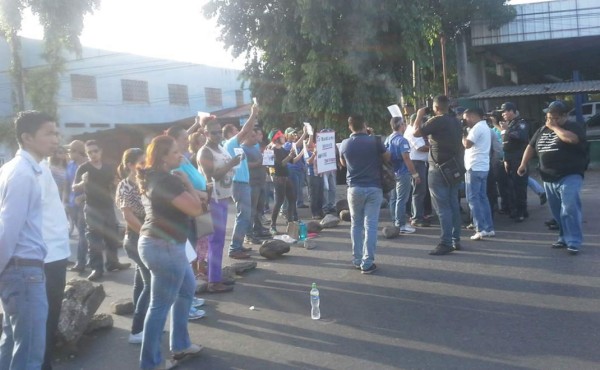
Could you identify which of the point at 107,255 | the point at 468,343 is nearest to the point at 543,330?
the point at 468,343

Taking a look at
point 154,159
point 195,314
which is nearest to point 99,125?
point 195,314

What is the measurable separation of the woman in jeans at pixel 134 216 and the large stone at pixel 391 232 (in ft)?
15.1

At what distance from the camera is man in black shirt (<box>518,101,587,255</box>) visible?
7082 millimetres

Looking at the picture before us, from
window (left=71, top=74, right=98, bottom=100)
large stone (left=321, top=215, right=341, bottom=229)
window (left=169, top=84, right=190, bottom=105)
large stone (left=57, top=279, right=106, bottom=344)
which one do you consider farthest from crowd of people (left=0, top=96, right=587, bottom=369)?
window (left=169, top=84, right=190, bottom=105)

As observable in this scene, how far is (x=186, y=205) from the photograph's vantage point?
13.5ft

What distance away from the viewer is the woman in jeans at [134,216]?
194 inches

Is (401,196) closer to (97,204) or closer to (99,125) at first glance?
(97,204)

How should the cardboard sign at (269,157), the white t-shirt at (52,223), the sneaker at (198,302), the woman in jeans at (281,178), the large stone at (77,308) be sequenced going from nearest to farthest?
the white t-shirt at (52,223)
the large stone at (77,308)
the sneaker at (198,302)
the cardboard sign at (269,157)
the woman in jeans at (281,178)

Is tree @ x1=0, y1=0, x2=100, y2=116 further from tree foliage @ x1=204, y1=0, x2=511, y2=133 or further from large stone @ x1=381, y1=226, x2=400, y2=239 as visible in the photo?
large stone @ x1=381, y1=226, x2=400, y2=239

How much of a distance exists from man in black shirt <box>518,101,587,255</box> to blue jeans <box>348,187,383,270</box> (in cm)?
218

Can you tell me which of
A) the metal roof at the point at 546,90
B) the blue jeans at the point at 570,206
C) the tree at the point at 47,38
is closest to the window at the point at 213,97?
the tree at the point at 47,38

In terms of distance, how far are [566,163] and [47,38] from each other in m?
25.9

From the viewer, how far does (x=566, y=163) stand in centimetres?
709

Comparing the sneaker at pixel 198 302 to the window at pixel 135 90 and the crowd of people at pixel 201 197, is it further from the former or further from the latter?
the window at pixel 135 90
